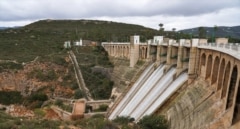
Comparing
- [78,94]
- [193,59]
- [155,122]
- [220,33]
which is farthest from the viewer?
[220,33]

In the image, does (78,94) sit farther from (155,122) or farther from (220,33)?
(220,33)

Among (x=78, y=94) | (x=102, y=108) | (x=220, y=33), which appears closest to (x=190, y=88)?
(x=102, y=108)

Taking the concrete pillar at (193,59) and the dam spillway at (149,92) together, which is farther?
the dam spillway at (149,92)

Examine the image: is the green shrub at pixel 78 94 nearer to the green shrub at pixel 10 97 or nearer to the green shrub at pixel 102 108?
the green shrub at pixel 102 108

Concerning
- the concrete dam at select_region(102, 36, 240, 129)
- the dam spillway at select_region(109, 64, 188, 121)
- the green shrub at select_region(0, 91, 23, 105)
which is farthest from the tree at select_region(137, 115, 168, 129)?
the green shrub at select_region(0, 91, 23, 105)

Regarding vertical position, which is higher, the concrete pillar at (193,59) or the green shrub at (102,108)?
the concrete pillar at (193,59)

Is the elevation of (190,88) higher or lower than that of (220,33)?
lower

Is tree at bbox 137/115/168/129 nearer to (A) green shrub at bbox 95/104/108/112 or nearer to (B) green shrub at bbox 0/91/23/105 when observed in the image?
(A) green shrub at bbox 95/104/108/112

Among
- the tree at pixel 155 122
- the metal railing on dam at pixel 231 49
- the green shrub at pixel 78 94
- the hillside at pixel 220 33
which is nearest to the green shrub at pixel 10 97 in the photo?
the green shrub at pixel 78 94
